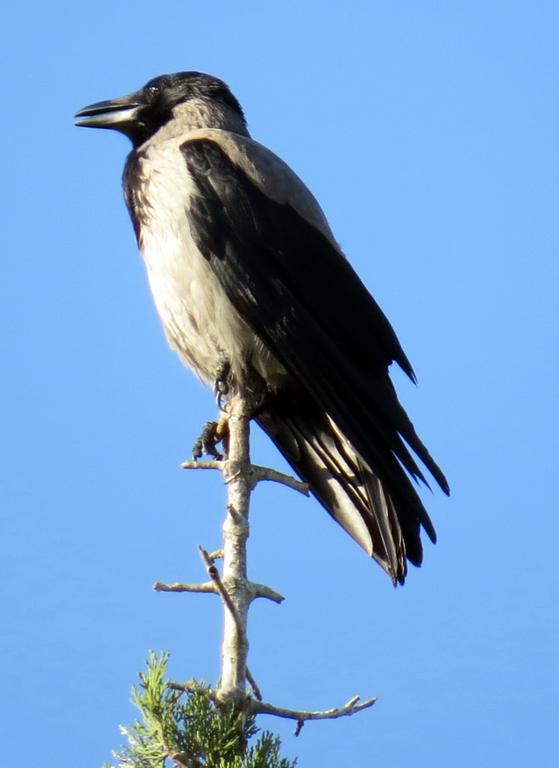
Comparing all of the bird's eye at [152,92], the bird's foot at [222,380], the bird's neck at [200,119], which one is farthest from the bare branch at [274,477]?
the bird's eye at [152,92]

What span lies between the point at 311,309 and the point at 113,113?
68.4 inches

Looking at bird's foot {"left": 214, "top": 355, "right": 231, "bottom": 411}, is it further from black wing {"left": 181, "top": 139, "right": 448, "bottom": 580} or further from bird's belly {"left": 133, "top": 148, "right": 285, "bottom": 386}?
black wing {"left": 181, "top": 139, "right": 448, "bottom": 580}

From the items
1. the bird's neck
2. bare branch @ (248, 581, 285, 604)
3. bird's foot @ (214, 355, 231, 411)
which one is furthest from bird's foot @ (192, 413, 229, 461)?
the bird's neck

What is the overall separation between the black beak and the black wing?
827 millimetres

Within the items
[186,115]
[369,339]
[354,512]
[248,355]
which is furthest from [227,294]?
[186,115]

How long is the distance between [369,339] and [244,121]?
1717 millimetres

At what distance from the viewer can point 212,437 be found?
15.4 ft

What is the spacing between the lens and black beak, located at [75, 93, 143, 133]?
19.7 feet

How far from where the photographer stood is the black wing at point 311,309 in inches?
178

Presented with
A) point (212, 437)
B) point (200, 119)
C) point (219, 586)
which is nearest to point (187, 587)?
point (219, 586)

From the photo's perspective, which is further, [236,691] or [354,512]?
[354,512]

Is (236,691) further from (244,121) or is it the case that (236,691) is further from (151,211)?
(244,121)

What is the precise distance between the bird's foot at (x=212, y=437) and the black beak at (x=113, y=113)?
196 centimetres

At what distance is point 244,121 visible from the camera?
6.21 metres
